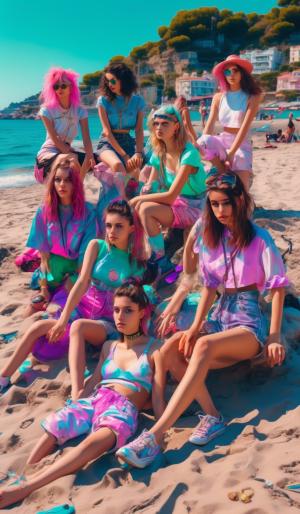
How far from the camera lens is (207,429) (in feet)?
8.79

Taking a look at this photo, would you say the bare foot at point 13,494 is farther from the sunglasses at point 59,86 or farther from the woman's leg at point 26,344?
the sunglasses at point 59,86

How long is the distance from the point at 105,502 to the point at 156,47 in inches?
4998

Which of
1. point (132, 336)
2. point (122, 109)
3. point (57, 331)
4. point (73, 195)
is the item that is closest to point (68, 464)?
point (132, 336)

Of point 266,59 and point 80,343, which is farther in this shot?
point 266,59

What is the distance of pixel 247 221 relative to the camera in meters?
3.00

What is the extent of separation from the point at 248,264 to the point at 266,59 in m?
112

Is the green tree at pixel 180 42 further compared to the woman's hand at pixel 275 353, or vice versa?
the green tree at pixel 180 42

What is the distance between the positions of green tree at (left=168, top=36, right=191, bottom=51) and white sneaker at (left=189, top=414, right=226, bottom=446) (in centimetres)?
12023

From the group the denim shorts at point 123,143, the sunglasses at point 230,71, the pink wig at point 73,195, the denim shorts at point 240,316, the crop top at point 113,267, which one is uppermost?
the sunglasses at point 230,71

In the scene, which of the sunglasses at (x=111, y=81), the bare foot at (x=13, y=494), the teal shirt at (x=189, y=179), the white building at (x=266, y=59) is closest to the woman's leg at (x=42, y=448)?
the bare foot at (x=13, y=494)

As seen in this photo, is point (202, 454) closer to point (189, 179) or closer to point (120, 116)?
point (189, 179)

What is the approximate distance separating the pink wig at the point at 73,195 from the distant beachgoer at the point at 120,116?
3.59ft

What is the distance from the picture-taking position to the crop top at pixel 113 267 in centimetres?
362

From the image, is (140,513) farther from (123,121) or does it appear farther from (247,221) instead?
(123,121)
